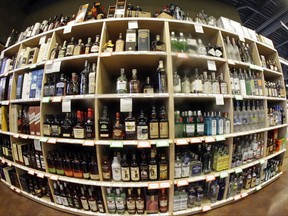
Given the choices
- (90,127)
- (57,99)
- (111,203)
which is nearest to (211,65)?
(90,127)

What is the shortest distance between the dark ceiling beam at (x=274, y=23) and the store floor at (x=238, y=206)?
3.56 m

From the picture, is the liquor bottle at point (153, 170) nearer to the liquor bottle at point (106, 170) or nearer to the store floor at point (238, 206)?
the liquor bottle at point (106, 170)

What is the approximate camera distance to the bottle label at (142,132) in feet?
4.66

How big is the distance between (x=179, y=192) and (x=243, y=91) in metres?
1.35

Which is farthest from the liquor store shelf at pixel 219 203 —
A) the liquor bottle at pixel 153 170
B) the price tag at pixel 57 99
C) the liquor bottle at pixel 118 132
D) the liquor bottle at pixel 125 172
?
the price tag at pixel 57 99

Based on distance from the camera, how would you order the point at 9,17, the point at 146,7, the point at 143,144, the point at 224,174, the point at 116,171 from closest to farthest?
1. the point at 143,144
2. the point at 116,171
3. the point at 224,174
4. the point at 146,7
5. the point at 9,17

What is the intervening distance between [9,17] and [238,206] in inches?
173

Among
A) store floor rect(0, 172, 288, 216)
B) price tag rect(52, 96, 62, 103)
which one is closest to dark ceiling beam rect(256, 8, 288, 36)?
store floor rect(0, 172, 288, 216)

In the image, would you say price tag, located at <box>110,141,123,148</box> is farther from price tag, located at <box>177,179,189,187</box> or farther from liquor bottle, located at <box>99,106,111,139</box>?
price tag, located at <box>177,179,189,187</box>

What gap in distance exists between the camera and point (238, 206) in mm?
1653

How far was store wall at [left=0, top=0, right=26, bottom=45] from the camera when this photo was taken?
2.57 metres

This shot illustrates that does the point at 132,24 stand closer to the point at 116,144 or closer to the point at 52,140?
the point at 116,144

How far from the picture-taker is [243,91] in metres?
1.79

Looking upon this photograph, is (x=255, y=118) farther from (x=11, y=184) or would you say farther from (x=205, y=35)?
(x=11, y=184)
